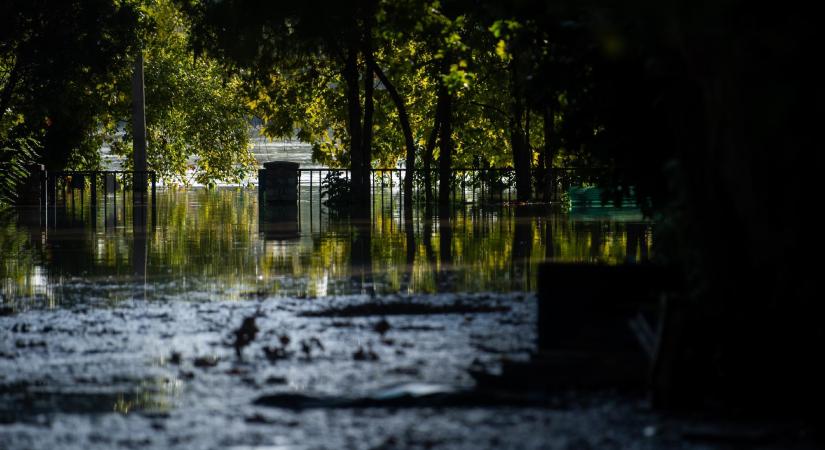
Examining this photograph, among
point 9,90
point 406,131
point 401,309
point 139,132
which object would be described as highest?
point 9,90

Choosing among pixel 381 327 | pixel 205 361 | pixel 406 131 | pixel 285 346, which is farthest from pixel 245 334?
pixel 406 131

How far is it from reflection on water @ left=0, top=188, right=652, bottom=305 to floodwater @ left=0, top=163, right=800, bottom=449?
2.5 inches

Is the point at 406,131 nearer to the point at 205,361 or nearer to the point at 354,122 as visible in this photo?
the point at 354,122

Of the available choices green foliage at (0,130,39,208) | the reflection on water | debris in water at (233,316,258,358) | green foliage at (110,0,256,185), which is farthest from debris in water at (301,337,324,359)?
green foliage at (110,0,256,185)

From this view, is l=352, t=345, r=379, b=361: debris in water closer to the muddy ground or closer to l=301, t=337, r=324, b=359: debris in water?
the muddy ground

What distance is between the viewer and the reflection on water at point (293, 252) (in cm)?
1530

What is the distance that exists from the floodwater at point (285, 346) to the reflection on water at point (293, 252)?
2.5 inches

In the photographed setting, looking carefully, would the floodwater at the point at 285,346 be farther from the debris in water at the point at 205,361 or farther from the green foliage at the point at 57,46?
the green foliage at the point at 57,46

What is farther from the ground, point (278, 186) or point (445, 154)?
point (445, 154)

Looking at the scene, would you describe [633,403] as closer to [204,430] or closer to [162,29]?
[204,430]

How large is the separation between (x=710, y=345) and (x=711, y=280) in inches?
15.2

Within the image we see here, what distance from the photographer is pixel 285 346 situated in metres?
10.6

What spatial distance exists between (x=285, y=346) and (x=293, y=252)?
10.1 m

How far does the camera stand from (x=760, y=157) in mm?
7062
